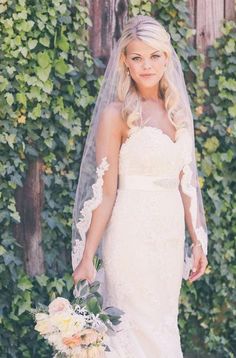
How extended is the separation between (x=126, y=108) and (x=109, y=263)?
0.74m

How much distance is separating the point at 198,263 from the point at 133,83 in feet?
3.13

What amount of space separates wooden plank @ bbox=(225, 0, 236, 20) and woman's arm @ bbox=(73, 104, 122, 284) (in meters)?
1.64

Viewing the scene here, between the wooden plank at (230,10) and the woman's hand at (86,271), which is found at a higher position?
the wooden plank at (230,10)

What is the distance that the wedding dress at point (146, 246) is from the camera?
14.5ft

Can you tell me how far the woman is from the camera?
441cm

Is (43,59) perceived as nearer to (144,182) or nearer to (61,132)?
(61,132)

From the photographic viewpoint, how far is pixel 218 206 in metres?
5.71

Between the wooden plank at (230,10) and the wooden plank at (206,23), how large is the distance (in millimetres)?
64

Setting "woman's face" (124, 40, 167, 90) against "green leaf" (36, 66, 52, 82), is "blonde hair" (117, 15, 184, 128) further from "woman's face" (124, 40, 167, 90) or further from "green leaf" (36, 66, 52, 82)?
"green leaf" (36, 66, 52, 82)

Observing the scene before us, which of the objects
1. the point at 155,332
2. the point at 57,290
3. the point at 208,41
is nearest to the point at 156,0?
the point at 208,41

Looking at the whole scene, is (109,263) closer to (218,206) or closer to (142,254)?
(142,254)

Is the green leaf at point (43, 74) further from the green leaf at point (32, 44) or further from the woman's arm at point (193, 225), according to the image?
the woman's arm at point (193, 225)

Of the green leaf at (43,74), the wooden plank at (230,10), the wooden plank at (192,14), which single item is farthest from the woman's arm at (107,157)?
the wooden plank at (230,10)

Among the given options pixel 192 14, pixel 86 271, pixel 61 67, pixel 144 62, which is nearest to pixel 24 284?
pixel 86 271
